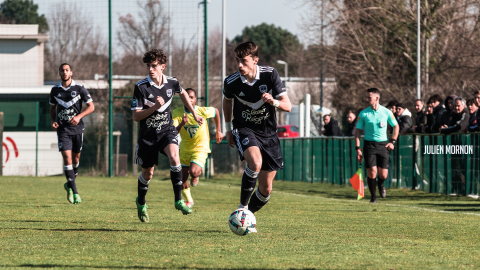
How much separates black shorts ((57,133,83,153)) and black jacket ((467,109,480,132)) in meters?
7.80

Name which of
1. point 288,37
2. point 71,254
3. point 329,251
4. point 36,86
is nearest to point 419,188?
point 329,251

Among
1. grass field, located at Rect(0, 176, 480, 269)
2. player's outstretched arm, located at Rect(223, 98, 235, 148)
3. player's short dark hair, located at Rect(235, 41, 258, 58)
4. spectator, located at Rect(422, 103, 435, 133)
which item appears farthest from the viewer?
spectator, located at Rect(422, 103, 435, 133)

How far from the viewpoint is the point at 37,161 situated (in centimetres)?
2414

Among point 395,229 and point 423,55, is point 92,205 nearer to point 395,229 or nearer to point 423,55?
point 395,229

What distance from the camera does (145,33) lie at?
124ft

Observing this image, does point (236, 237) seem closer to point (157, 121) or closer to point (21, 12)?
point (157, 121)

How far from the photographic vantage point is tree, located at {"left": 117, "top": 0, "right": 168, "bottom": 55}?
32.4m

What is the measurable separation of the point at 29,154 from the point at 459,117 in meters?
15.9

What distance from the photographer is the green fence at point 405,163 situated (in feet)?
46.5

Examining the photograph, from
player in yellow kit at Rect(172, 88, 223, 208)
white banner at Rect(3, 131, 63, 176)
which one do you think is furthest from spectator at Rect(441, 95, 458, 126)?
white banner at Rect(3, 131, 63, 176)

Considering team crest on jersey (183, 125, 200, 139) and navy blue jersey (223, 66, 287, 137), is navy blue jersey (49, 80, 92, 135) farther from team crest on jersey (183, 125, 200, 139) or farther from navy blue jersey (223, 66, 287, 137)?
navy blue jersey (223, 66, 287, 137)

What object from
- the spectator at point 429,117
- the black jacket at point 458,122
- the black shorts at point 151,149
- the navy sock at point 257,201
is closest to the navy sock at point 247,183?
the navy sock at point 257,201

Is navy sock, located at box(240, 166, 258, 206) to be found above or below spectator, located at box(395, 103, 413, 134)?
below

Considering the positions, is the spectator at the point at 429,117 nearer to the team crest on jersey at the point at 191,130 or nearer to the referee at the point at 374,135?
the referee at the point at 374,135
